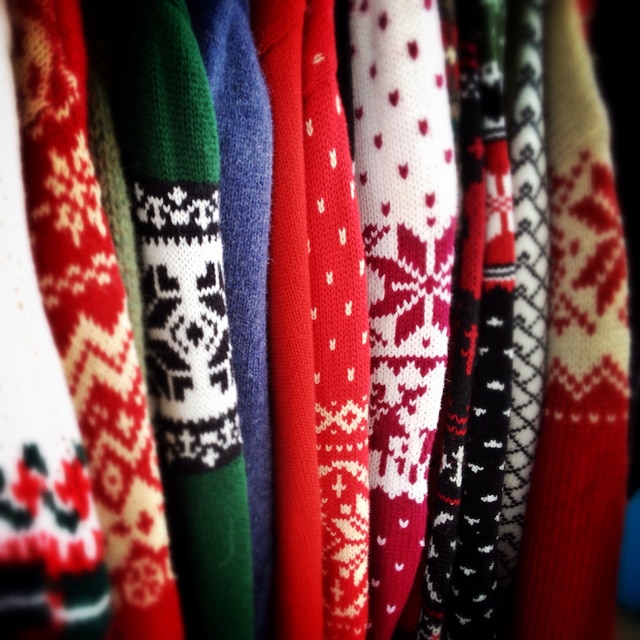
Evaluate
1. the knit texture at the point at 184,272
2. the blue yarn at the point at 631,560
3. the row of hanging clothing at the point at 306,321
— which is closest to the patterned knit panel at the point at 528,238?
the row of hanging clothing at the point at 306,321

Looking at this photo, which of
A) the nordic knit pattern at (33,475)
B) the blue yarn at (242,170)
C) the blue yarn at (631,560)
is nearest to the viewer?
the nordic knit pattern at (33,475)

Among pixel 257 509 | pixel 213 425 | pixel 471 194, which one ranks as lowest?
pixel 257 509

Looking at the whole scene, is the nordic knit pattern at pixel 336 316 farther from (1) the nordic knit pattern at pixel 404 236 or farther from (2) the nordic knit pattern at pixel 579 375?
(2) the nordic knit pattern at pixel 579 375

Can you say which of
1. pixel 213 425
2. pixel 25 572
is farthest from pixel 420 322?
pixel 25 572

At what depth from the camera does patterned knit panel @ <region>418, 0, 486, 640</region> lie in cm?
38

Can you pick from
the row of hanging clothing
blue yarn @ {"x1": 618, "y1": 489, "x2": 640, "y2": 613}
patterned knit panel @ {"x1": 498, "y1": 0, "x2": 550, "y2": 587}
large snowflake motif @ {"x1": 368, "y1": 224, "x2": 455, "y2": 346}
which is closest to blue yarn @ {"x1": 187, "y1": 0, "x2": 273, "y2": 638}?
the row of hanging clothing

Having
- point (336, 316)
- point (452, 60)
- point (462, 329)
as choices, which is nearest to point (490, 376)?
point (462, 329)

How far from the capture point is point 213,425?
29 cm

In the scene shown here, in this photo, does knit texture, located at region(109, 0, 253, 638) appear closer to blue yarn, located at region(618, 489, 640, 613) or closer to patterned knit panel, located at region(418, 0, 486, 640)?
patterned knit panel, located at region(418, 0, 486, 640)

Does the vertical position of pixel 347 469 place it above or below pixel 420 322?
below

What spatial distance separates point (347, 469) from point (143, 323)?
0.66 feet

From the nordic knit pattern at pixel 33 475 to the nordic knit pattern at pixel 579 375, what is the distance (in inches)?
15.0

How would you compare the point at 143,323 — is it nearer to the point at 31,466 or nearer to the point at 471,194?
the point at 31,466

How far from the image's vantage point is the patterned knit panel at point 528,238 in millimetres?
388
